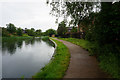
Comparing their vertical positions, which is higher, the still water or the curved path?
the curved path

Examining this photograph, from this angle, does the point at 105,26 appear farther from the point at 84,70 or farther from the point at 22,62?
the point at 22,62

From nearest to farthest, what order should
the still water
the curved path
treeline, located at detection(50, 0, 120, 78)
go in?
the curved path → treeline, located at detection(50, 0, 120, 78) → the still water

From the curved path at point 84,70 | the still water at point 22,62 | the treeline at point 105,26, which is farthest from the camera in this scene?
the still water at point 22,62

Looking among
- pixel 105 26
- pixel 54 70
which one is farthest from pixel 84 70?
pixel 105 26

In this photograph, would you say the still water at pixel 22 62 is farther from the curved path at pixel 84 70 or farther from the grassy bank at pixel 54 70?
the curved path at pixel 84 70

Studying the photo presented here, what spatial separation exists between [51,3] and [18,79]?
17.5 feet

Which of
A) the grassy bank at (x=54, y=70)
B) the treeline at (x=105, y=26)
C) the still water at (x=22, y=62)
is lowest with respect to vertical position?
the still water at (x=22, y=62)

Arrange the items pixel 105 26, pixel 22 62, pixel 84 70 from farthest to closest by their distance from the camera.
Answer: pixel 22 62 → pixel 105 26 → pixel 84 70

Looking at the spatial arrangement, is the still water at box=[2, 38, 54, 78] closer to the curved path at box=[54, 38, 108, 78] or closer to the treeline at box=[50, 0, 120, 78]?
the curved path at box=[54, 38, 108, 78]

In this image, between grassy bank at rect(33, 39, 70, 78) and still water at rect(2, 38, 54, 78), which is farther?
still water at rect(2, 38, 54, 78)

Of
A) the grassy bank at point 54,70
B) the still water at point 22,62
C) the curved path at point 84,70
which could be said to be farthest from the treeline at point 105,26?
the still water at point 22,62

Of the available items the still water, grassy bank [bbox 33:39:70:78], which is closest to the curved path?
grassy bank [bbox 33:39:70:78]

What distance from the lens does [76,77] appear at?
2455mm

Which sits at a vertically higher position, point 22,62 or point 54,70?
point 54,70
